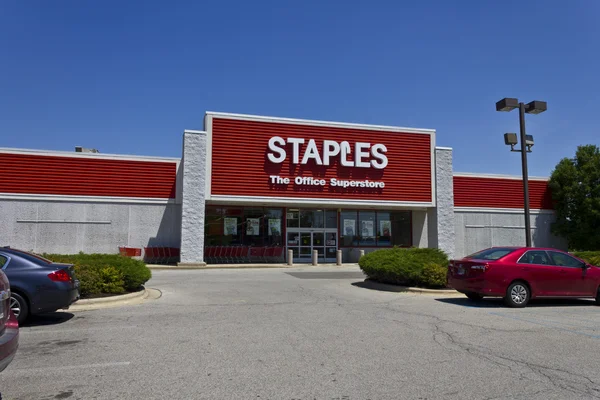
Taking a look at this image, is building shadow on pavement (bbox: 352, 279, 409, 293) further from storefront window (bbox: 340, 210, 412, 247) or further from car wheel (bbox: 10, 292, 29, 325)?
storefront window (bbox: 340, 210, 412, 247)

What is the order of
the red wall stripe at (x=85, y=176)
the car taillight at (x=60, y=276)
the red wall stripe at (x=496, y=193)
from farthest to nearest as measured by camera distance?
the red wall stripe at (x=496, y=193), the red wall stripe at (x=85, y=176), the car taillight at (x=60, y=276)

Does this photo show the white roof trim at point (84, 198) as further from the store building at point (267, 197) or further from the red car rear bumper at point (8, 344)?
the red car rear bumper at point (8, 344)

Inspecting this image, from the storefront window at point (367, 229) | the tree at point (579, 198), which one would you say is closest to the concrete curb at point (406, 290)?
the storefront window at point (367, 229)

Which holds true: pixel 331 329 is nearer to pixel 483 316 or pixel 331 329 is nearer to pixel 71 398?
pixel 483 316

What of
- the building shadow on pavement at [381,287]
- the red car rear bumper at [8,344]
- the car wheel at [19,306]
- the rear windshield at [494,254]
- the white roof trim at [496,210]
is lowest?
the building shadow on pavement at [381,287]

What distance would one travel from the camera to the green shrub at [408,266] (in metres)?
13.9

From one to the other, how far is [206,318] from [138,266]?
4084mm

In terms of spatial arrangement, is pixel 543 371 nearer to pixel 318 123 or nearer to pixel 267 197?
pixel 267 197

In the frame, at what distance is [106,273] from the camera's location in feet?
38.5

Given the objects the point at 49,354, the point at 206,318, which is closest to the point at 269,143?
the point at 206,318

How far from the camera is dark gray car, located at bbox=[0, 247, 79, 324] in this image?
332 inches

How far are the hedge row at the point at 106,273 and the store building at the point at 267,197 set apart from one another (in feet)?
40.0

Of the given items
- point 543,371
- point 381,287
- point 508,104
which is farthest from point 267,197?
point 543,371

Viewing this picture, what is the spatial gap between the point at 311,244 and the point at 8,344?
2509 centimetres
